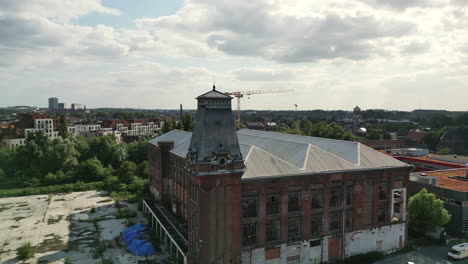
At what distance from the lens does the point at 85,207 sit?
61000mm

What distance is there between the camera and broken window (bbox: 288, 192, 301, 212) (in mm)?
35094

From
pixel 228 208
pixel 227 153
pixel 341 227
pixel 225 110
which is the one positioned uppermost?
pixel 225 110

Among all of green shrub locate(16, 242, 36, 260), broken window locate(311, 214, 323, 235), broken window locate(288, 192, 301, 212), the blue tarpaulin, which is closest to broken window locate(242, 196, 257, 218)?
broken window locate(288, 192, 301, 212)

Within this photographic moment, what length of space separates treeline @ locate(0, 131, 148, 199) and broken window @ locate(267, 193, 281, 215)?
45.9m

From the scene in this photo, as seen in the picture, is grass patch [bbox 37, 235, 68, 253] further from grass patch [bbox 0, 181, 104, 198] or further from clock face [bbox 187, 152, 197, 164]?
grass patch [bbox 0, 181, 104, 198]

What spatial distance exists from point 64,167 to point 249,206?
226ft

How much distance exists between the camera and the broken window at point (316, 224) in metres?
36.2

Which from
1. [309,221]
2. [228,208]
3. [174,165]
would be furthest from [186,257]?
[174,165]

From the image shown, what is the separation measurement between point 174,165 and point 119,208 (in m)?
16.4

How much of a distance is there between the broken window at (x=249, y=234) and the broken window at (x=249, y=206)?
1.07 m

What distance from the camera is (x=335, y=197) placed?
122 feet

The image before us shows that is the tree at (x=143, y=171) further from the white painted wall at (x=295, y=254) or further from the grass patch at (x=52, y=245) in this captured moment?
the white painted wall at (x=295, y=254)

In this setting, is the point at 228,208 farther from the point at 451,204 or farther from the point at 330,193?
the point at 451,204

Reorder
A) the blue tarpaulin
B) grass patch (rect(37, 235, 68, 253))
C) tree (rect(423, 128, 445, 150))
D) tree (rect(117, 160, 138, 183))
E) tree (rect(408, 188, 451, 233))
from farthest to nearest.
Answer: tree (rect(423, 128, 445, 150)) → tree (rect(117, 160, 138, 183)) → tree (rect(408, 188, 451, 233)) → grass patch (rect(37, 235, 68, 253)) → the blue tarpaulin
